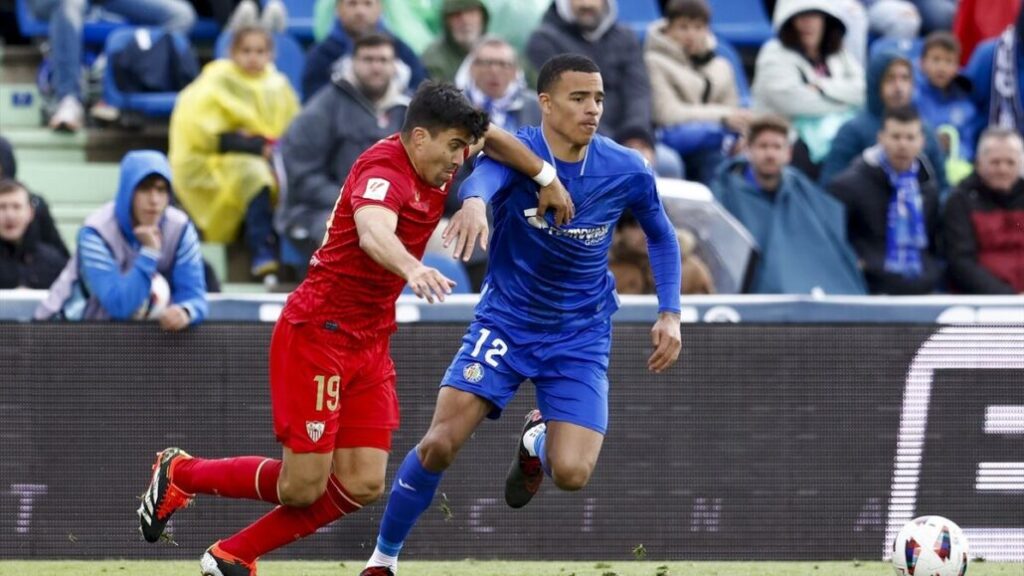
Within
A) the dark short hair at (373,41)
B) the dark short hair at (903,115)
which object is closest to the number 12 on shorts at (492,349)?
the dark short hair at (373,41)

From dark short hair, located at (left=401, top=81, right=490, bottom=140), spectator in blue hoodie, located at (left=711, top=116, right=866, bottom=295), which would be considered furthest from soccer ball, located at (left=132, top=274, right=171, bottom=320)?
spectator in blue hoodie, located at (left=711, top=116, right=866, bottom=295)

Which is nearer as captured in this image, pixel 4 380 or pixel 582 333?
pixel 582 333

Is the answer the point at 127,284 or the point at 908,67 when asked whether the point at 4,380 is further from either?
the point at 908,67

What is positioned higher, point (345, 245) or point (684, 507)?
point (345, 245)

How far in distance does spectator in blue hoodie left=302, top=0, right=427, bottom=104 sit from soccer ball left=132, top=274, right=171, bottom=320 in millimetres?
3539

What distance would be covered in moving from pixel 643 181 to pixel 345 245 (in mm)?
1345

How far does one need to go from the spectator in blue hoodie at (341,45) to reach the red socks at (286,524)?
549 centimetres

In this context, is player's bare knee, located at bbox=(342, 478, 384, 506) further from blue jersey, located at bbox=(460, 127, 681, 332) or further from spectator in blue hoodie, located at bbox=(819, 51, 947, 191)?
spectator in blue hoodie, located at bbox=(819, 51, 947, 191)

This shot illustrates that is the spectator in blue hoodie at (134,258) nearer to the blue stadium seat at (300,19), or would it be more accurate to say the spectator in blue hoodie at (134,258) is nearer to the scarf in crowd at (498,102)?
the scarf in crowd at (498,102)

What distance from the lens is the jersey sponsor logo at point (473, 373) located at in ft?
26.2

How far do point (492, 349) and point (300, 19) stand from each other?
7262mm

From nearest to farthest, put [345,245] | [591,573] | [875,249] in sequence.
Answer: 1. [345,245]
2. [591,573]
3. [875,249]

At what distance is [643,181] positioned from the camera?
316 inches

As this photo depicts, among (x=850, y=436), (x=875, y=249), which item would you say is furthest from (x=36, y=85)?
(x=850, y=436)
